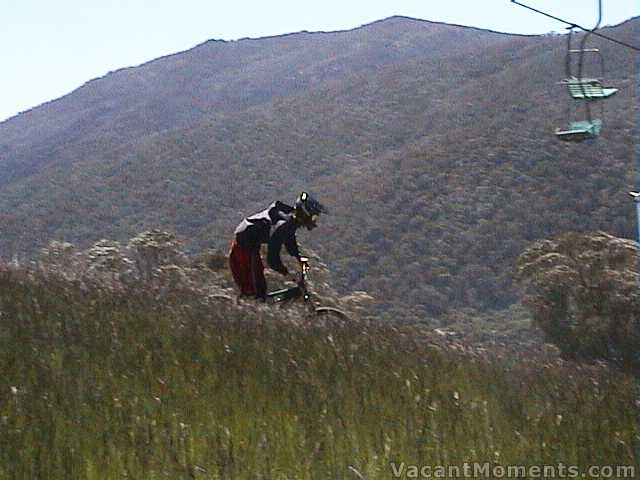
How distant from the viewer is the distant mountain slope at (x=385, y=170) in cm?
4491

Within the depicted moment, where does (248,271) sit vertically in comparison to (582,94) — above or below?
below

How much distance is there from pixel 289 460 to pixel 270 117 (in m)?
84.9

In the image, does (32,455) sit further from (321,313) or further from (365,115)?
(365,115)

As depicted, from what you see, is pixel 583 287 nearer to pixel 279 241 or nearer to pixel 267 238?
pixel 267 238

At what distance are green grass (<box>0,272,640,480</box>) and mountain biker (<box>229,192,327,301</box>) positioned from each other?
3.10 meters

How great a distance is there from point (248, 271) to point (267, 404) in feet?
16.7

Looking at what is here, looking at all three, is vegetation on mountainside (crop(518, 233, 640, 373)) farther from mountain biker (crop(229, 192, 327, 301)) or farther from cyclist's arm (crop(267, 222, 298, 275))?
cyclist's arm (crop(267, 222, 298, 275))

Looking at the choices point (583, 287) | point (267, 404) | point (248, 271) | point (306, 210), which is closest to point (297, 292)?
point (248, 271)

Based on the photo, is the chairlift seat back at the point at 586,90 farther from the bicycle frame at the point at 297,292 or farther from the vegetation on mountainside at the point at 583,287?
the vegetation on mountainside at the point at 583,287

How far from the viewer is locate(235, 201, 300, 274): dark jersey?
9.27 metres

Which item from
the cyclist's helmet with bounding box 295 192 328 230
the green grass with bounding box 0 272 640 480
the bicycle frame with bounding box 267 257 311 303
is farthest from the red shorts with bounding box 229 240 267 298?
the green grass with bounding box 0 272 640 480

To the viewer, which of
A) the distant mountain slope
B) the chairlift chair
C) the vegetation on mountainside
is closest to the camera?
the chairlift chair

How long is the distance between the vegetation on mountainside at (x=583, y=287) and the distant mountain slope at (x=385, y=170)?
9886 millimetres

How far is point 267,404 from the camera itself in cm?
457
